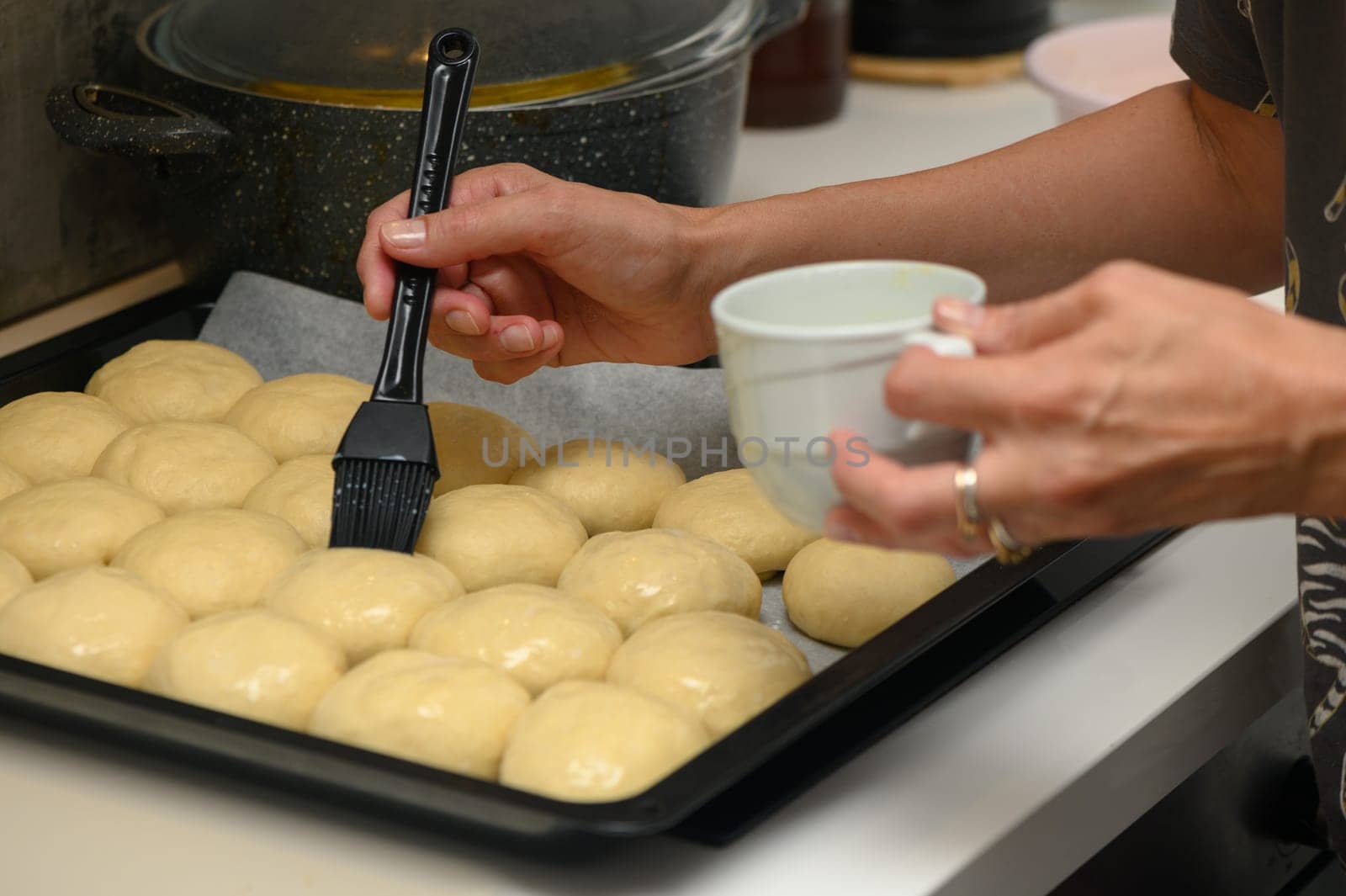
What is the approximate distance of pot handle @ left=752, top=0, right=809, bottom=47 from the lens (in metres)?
1.50

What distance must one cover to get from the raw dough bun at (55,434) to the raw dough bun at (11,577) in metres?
0.16

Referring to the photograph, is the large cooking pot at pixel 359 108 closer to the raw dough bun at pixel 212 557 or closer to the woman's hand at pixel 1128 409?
the raw dough bun at pixel 212 557

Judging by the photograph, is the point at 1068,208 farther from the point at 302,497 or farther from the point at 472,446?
the point at 302,497

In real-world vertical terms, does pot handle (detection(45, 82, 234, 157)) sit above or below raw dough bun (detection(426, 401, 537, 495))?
above

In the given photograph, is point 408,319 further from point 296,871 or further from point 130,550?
point 296,871

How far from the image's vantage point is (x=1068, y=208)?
120 centimetres

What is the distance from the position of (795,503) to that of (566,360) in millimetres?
522

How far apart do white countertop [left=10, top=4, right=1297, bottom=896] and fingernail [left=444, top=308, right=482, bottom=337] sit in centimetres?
41

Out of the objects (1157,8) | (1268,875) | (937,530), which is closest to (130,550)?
(937,530)

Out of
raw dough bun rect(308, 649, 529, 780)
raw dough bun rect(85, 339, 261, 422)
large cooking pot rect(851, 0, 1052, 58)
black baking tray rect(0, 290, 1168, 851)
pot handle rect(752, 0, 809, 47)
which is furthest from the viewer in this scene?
large cooking pot rect(851, 0, 1052, 58)

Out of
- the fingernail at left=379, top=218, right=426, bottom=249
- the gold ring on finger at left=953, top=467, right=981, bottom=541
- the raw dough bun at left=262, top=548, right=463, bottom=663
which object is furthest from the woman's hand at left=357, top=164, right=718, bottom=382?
the gold ring on finger at left=953, top=467, right=981, bottom=541

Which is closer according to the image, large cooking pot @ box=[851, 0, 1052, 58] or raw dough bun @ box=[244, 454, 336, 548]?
raw dough bun @ box=[244, 454, 336, 548]

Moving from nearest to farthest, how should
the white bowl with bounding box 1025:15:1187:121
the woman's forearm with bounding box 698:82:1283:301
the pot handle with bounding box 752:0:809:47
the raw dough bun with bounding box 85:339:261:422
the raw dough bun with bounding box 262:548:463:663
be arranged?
the raw dough bun with bounding box 262:548:463:663 → the woman's forearm with bounding box 698:82:1283:301 → the raw dough bun with bounding box 85:339:261:422 → the pot handle with bounding box 752:0:809:47 → the white bowl with bounding box 1025:15:1187:121

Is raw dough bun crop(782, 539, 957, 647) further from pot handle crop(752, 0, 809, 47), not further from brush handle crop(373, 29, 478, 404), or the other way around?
pot handle crop(752, 0, 809, 47)
